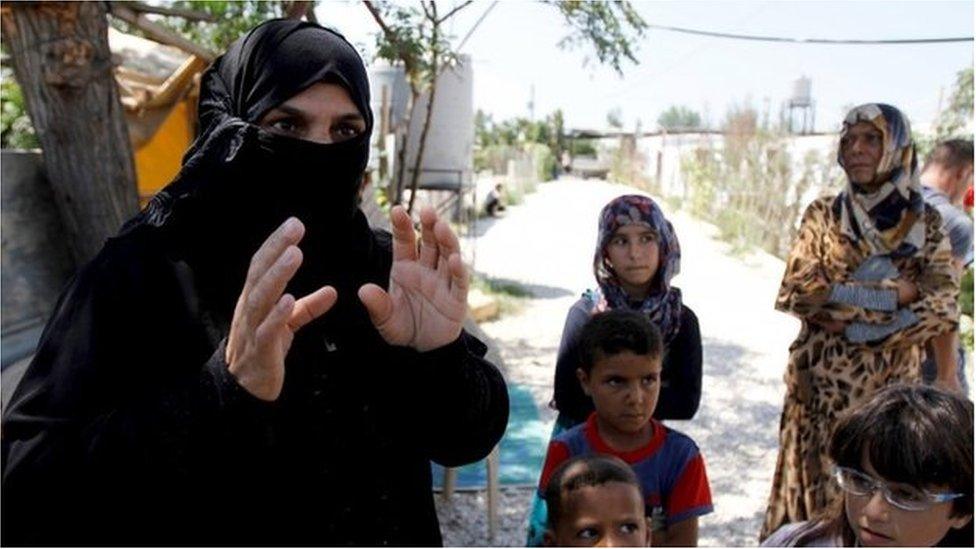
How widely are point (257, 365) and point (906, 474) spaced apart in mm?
1111

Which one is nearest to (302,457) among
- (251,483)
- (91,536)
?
(251,483)

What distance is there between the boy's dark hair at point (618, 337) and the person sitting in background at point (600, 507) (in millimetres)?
398

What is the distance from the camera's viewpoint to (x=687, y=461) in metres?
2.25

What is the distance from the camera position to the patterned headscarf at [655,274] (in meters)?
2.63

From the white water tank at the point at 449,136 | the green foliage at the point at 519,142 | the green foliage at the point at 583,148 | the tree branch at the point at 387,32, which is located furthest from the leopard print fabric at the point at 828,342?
the green foliage at the point at 583,148

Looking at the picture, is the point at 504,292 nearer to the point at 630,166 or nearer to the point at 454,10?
the point at 454,10

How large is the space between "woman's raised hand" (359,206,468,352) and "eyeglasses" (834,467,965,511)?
2.68 feet

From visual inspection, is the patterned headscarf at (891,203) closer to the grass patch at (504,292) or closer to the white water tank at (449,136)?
the white water tank at (449,136)

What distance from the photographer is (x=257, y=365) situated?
3.39ft

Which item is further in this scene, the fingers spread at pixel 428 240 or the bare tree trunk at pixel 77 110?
the bare tree trunk at pixel 77 110

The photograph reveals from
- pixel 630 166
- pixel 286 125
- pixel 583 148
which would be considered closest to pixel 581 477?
pixel 286 125

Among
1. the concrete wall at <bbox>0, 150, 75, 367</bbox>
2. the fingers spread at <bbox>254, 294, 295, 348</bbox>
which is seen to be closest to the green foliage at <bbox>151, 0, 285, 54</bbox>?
the concrete wall at <bbox>0, 150, 75, 367</bbox>

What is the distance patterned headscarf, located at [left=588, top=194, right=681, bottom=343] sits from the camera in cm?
263

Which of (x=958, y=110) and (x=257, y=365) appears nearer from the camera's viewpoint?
(x=257, y=365)
